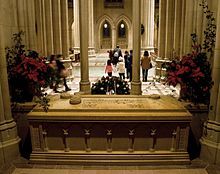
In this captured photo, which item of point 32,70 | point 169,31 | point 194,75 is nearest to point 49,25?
point 169,31

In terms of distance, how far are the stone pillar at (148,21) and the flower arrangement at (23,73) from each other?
12.5 metres

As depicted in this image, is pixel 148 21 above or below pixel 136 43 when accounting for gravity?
above

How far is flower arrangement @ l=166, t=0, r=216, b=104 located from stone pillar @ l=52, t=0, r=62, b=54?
21.5 feet

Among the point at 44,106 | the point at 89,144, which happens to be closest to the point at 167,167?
the point at 89,144

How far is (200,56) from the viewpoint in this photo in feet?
15.1

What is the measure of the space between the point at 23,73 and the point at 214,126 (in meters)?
3.34

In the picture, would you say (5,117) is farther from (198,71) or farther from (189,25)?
(189,25)

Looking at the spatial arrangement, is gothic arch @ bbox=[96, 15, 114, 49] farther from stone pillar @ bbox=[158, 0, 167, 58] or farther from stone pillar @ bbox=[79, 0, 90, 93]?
stone pillar @ bbox=[79, 0, 90, 93]

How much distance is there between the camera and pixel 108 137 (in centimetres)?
432

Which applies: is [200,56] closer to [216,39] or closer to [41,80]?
[216,39]

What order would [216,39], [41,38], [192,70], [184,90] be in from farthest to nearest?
[41,38], [184,90], [192,70], [216,39]

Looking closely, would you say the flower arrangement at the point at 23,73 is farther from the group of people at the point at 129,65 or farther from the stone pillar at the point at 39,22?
the group of people at the point at 129,65

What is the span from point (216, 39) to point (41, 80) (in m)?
3.04

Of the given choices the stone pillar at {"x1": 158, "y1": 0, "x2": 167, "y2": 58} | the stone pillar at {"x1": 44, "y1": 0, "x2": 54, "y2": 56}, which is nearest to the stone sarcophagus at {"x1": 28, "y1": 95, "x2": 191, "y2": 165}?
the stone pillar at {"x1": 44, "y1": 0, "x2": 54, "y2": 56}
